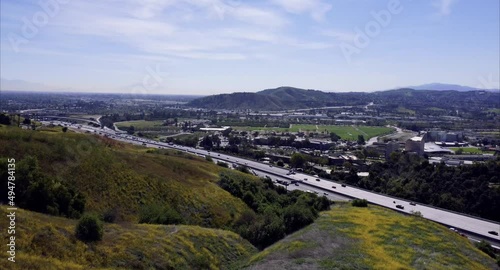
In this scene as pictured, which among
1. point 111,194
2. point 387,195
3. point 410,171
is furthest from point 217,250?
point 410,171

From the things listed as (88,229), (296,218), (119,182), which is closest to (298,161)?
(296,218)

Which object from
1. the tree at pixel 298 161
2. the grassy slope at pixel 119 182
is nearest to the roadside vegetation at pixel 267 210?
the grassy slope at pixel 119 182

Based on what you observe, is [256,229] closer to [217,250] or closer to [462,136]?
[217,250]

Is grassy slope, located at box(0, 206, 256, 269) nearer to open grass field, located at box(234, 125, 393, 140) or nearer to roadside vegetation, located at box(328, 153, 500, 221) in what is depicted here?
roadside vegetation, located at box(328, 153, 500, 221)

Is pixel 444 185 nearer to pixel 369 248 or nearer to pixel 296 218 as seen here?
pixel 296 218

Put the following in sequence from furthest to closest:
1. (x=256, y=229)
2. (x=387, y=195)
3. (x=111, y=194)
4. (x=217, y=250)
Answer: (x=387, y=195) → (x=111, y=194) → (x=256, y=229) → (x=217, y=250)

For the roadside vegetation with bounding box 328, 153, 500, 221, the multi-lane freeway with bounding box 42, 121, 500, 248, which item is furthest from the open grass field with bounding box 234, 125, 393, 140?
the multi-lane freeway with bounding box 42, 121, 500, 248

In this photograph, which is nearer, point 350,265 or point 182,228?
point 350,265
